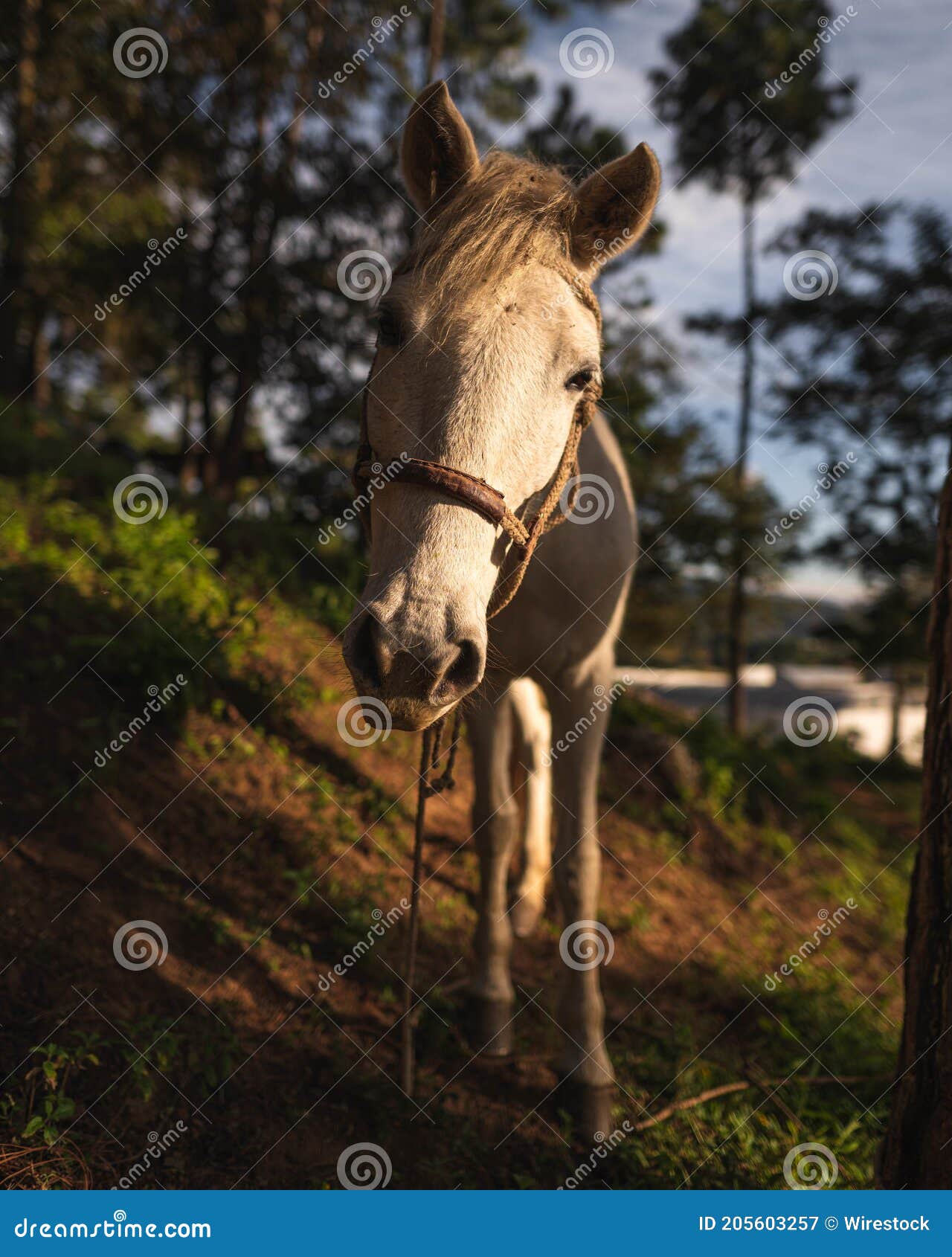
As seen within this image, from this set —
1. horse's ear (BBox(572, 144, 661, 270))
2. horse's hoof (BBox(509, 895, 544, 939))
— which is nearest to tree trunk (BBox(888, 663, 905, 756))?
horse's hoof (BBox(509, 895, 544, 939))

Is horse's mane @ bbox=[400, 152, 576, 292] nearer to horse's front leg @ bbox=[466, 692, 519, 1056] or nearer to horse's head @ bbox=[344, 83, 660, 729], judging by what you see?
horse's head @ bbox=[344, 83, 660, 729]

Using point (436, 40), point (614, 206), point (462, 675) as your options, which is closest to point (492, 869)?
point (462, 675)

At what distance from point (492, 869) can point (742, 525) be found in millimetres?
9361

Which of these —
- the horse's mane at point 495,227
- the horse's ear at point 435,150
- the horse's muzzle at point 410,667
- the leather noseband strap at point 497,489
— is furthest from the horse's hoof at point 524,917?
the horse's ear at point 435,150

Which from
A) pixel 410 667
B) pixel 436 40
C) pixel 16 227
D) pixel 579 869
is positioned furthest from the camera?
pixel 16 227

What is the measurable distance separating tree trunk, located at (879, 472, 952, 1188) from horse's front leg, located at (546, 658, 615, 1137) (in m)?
1.14

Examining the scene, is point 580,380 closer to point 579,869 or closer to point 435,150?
point 435,150

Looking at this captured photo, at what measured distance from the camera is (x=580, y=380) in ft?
6.86

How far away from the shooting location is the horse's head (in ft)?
5.28

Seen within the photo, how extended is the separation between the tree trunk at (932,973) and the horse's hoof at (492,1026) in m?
1.57

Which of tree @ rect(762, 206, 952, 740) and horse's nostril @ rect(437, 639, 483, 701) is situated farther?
tree @ rect(762, 206, 952, 740)
